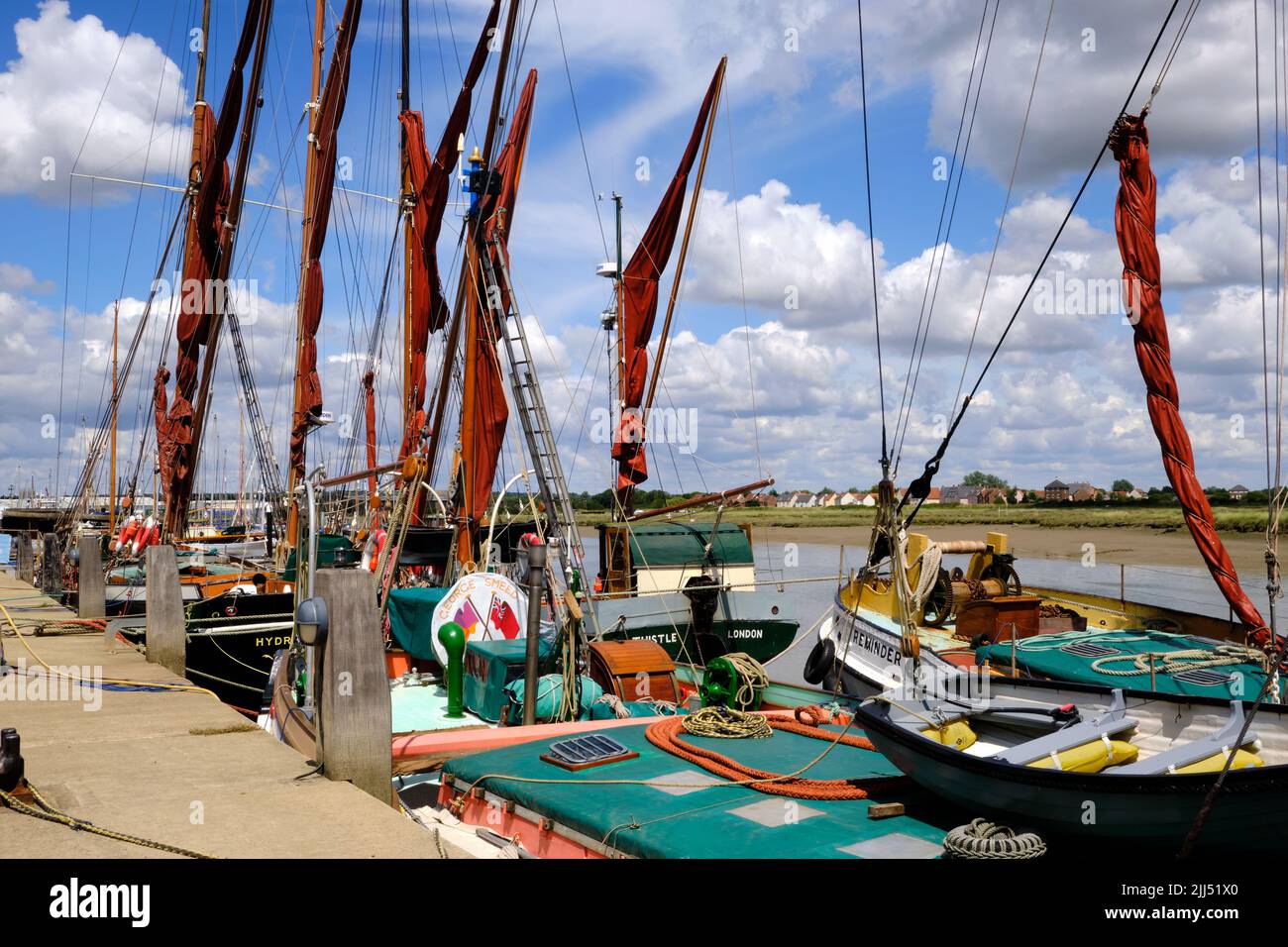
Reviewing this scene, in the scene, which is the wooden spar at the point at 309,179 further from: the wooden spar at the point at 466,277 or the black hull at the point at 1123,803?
the black hull at the point at 1123,803

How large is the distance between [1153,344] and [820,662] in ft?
30.9

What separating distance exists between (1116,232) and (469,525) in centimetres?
1282

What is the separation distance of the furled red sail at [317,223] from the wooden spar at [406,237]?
6.44ft

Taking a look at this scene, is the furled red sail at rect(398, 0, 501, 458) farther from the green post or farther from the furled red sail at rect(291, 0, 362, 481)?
the green post

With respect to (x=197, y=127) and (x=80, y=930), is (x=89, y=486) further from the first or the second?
(x=80, y=930)

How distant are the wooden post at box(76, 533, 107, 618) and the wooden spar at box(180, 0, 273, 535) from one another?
15.2 feet

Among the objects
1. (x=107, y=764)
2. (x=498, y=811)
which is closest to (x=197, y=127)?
(x=107, y=764)

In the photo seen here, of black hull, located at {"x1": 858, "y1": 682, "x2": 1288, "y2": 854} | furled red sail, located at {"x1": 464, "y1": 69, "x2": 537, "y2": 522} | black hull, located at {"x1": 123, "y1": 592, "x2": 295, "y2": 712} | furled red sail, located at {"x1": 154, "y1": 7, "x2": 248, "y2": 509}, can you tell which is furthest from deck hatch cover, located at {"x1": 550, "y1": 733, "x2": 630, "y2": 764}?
furled red sail, located at {"x1": 154, "y1": 7, "x2": 248, "y2": 509}

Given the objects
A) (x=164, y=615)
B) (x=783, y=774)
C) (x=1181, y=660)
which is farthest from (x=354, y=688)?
(x=1181, y=660)

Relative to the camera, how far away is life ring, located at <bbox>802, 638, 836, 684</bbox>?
20547mm

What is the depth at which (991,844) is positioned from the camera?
6.56 m

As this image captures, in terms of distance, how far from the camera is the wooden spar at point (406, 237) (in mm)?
24578

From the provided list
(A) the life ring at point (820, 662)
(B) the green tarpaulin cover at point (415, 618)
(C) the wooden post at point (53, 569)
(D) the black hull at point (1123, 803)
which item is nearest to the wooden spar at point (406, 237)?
(B) the green tarpaulin cover at point (415, 618)

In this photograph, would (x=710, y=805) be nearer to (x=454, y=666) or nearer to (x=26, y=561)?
(x=454, y=666)
